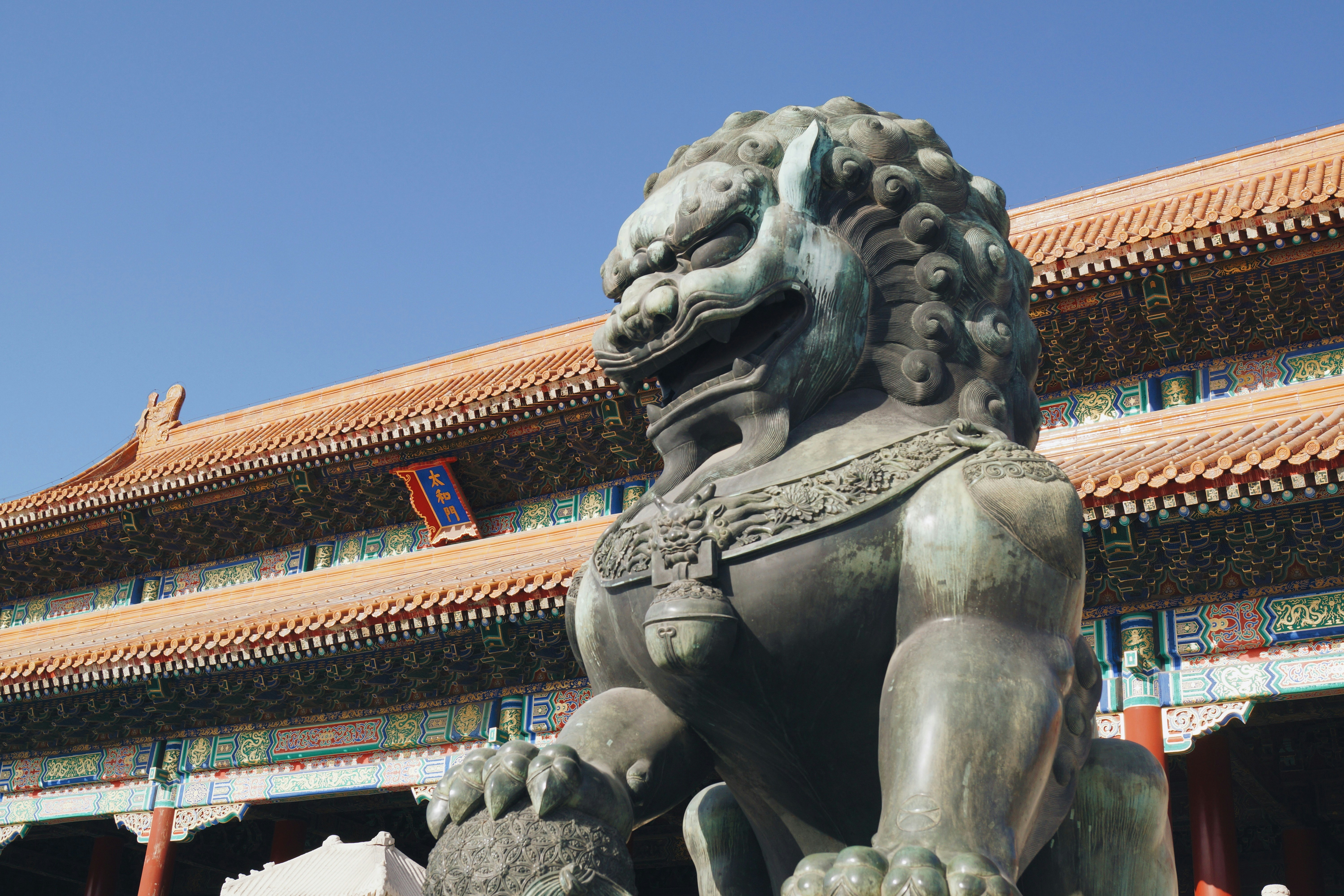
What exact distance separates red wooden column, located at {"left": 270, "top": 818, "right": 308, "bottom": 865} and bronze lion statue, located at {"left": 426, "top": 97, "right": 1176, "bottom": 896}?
11052mm

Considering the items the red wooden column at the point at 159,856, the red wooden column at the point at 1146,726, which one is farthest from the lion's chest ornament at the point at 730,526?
the red wooden column at the point at 159,856

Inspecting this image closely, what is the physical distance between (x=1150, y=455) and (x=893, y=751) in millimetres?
7026

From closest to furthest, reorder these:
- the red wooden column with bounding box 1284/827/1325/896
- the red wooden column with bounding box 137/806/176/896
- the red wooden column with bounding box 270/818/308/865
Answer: the red wooden column with bounding box 1284/827/1325/896
the red wooden column with bounding box 137/806/176/896
the red wooden column with bounding box 270/818/308/865

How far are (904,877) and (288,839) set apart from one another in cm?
1180

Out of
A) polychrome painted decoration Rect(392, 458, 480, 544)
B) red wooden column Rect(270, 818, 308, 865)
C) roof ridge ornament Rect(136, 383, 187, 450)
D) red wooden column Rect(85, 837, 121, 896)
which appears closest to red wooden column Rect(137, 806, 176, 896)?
red wooden column Rect(270, 818, 308, 865)

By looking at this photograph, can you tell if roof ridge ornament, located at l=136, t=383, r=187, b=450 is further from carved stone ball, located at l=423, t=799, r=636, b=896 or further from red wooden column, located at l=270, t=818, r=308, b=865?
carved stone ball, located at l=423, t=799, r=636, b=896

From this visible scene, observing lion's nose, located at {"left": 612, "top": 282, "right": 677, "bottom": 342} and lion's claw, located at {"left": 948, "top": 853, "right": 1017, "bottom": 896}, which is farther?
lion's nose, located at {"left": 612, "top": 282, "right": 677, "bottom": 342}

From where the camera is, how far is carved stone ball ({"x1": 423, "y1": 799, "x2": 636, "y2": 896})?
64.1 inches

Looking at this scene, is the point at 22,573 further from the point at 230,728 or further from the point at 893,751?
the point at 893,751

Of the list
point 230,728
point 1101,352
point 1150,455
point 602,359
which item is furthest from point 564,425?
point 602,359

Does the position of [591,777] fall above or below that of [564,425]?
below

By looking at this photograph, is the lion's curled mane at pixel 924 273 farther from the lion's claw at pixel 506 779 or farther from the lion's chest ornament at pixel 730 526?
the lion's claw at pixel 506 779

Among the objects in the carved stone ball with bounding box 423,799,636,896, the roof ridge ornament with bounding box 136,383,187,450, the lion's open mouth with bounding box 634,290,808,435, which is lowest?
the carved stone ball with bounding box 423,799,636,896

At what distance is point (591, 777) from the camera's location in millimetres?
1745
